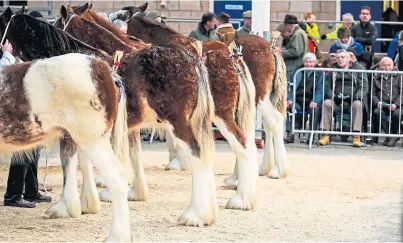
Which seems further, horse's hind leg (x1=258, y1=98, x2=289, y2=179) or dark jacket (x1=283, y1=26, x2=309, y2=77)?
dark jacket (x1=283, y1=26, x2=309, y2=77)

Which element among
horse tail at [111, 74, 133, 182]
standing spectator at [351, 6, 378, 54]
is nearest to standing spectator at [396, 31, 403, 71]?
standing spectator at [351, 6, 378, 54]

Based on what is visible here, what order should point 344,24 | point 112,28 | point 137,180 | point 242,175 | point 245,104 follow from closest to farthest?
point 242,175, point 245,104, point 137,180, point 112,28, point 344,24

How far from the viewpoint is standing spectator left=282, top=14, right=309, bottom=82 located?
16.1 meters

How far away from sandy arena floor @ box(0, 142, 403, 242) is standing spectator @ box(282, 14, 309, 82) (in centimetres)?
262

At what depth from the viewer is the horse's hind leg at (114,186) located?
821 cm

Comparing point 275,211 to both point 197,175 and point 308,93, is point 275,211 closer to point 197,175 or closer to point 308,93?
point 197,175

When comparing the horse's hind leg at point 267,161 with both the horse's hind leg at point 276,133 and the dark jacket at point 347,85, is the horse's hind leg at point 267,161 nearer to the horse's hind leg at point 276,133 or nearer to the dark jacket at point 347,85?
the horse's hind leg at point 276,133

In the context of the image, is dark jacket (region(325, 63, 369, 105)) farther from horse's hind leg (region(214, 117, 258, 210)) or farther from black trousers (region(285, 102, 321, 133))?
horse's hind leg (region(214, 117, 258, 210))

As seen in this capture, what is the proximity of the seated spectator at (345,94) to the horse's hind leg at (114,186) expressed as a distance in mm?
7830

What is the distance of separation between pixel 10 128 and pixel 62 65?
0.66 metres

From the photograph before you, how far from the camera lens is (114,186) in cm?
823

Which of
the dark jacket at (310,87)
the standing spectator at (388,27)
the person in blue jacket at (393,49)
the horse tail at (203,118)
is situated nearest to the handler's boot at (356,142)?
the dark jacket at (310,87)

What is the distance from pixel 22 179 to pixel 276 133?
3.57m

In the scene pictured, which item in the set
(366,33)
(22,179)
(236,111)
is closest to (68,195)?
(22,179)
